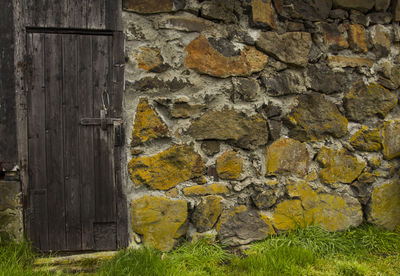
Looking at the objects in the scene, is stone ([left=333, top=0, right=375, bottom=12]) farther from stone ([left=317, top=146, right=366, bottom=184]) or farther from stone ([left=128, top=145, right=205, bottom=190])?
stone ([left=128, top=145, right=205, bottom=190])

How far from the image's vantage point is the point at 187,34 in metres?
2.38

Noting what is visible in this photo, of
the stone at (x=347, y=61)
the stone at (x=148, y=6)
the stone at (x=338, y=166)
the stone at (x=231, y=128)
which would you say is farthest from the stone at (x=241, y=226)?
the stone at (x=148, y=6)

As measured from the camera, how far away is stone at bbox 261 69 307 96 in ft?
8.32

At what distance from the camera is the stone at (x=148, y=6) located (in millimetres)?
2268

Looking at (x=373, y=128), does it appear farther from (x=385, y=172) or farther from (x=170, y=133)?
(x=170, y=133)

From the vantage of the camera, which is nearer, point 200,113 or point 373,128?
point 200,113

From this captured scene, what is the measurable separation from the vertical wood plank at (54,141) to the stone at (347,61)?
2049mm

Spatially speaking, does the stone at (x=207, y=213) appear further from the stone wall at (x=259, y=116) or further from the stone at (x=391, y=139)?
the stone at (x=391, y=139)

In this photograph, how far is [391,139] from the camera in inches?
110

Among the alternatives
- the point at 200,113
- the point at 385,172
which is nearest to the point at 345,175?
the point at 385,172

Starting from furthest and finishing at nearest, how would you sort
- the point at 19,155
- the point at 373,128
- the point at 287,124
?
1. the point at 373,128
2. the point at 287,124
3. the point at 19,155

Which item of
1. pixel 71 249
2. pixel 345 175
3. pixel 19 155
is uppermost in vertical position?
pixel 19 155

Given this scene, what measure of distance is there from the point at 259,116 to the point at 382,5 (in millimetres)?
1448

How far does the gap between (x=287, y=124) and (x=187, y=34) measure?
1.02 m
